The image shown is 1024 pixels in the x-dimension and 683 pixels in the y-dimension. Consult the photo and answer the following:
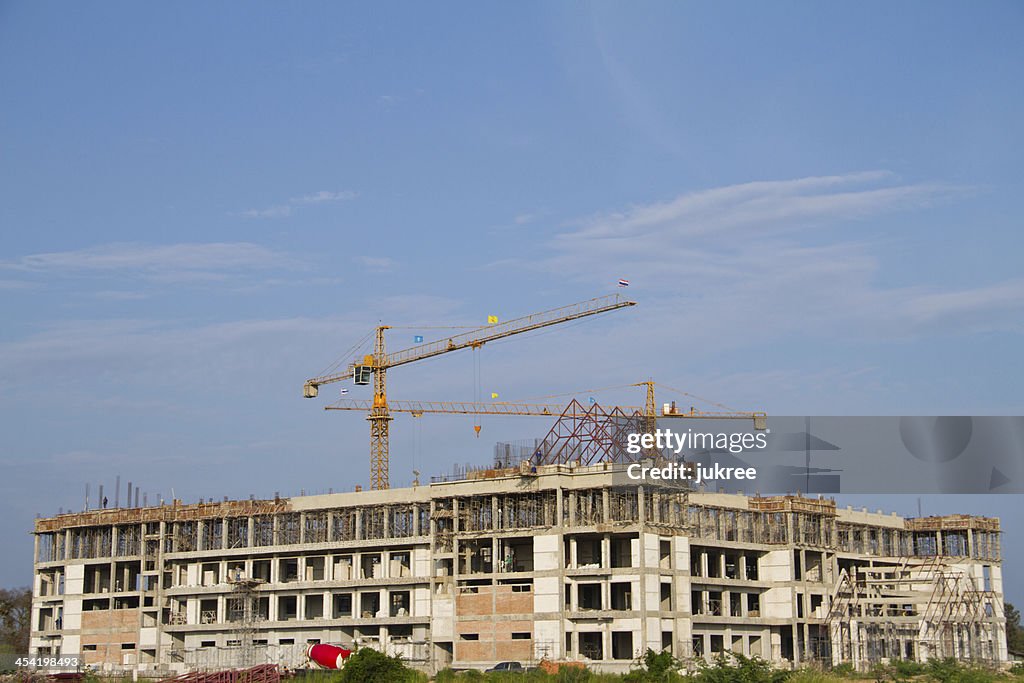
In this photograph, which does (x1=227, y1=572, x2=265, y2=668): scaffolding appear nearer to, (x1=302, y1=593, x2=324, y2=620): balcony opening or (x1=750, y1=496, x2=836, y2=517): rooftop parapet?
(x1=302, y1=593, x2=324, y2=620): balcony opening

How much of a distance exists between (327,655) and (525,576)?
1841 centimetres

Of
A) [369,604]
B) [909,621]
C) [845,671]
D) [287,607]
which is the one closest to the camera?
[845,671]

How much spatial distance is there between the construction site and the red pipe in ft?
11.5

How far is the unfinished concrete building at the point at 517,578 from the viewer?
4791 inches

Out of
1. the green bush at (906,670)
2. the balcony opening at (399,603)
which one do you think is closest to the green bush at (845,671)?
the green bush at (906,670)

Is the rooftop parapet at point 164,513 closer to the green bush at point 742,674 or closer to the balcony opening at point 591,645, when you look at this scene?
the balcony opening at point 591,645

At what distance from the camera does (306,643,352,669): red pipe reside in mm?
119750

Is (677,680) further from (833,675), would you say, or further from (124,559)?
(124,559)

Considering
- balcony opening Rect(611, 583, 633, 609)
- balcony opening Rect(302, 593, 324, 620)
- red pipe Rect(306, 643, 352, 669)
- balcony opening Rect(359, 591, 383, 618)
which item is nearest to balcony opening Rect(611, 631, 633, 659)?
balcony opening Rect(611, 583, 633, 609)

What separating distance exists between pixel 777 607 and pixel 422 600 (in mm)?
35337

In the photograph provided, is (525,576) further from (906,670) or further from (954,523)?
(954,523)

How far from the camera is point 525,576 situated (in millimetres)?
123062

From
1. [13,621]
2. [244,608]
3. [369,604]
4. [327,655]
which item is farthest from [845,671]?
[13,621]

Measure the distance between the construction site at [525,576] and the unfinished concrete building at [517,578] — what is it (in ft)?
0.69
